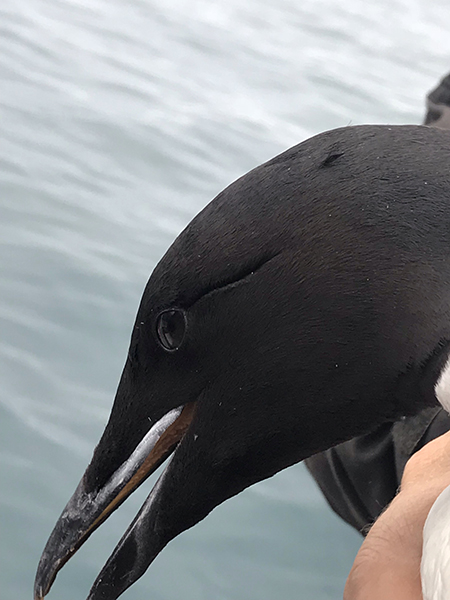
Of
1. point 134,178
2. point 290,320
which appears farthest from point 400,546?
point 134,178

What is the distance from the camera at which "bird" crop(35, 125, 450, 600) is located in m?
0.73

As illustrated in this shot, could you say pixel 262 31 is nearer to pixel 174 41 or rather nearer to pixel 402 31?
pixel 174 41

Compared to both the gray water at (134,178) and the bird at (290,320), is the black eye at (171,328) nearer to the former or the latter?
the bird at (290,320)

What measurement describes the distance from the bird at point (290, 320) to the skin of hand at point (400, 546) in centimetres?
16

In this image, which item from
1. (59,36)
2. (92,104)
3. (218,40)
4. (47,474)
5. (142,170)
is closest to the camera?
(47,474)

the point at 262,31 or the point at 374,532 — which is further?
the point at 262,31

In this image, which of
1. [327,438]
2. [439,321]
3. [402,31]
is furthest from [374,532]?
[402,31]

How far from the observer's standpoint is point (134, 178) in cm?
265

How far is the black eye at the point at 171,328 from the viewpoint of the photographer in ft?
2.67

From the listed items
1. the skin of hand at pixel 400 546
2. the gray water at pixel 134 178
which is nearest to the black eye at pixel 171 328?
the skin of hand at pixel 400 546

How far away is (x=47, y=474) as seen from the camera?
5.76 ft

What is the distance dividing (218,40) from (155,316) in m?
3.13

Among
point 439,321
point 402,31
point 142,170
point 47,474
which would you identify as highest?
point 439,321

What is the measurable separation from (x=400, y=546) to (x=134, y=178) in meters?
1.89
